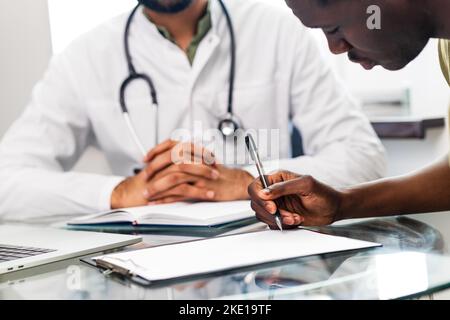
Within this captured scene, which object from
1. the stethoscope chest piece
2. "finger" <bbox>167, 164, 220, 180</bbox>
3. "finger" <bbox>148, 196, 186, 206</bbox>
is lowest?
"finger" <bbox>148, 196, 186, 206</bbox>

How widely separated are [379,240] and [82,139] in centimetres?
80

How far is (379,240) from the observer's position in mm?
595

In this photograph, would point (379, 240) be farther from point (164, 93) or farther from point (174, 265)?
point (164, 93)

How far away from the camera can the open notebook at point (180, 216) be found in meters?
0.73

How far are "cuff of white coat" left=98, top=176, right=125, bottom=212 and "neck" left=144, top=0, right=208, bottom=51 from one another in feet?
1.08

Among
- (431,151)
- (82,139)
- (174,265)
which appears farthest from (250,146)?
(431,151)

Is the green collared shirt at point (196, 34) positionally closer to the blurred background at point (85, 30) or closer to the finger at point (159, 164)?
the blurred background at point (85, 30)

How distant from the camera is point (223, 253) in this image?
53 cm

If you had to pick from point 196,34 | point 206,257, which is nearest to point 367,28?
point 206,257

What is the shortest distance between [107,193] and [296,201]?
42 cm

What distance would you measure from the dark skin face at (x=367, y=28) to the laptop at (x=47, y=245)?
0.30 meters

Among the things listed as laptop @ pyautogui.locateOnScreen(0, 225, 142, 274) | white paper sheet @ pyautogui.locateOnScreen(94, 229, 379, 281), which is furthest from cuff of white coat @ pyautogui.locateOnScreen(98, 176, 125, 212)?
white paper sheet @ pyautogui.locateOnScreen(94, 229, 379, 281)

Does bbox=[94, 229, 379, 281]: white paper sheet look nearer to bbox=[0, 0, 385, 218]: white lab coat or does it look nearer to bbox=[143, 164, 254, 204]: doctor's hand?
bbox=[143, 164, 254, 204]: doctor's hand

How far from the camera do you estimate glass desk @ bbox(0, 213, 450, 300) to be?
17.1 inches
